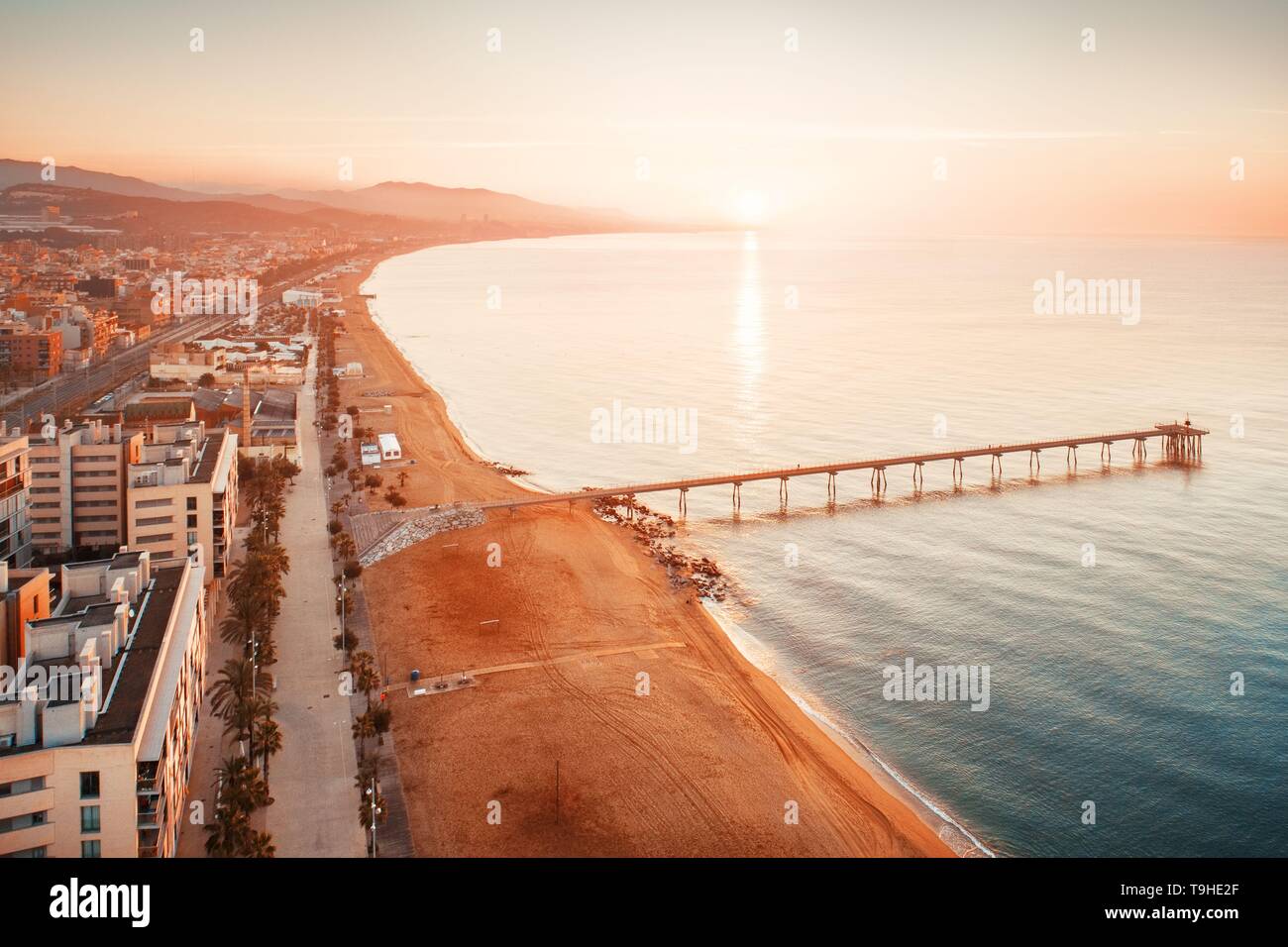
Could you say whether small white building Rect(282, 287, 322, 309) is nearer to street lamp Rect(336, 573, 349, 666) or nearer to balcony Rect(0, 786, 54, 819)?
street lamp Rect(336, 573, 349, 666)

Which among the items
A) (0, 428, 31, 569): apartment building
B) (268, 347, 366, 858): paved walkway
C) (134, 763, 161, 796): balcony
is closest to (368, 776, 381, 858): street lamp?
(268, 347, 366, 858): paved walkway

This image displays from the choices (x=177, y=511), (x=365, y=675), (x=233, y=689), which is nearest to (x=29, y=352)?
(x=177, y=511)

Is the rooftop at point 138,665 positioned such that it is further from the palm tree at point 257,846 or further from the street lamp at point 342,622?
the street lamp at point 342,622

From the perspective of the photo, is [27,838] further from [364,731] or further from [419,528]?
[419,528]

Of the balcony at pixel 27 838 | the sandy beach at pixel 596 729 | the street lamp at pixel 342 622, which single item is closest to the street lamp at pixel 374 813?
the sandy beach at pixel 596 729
